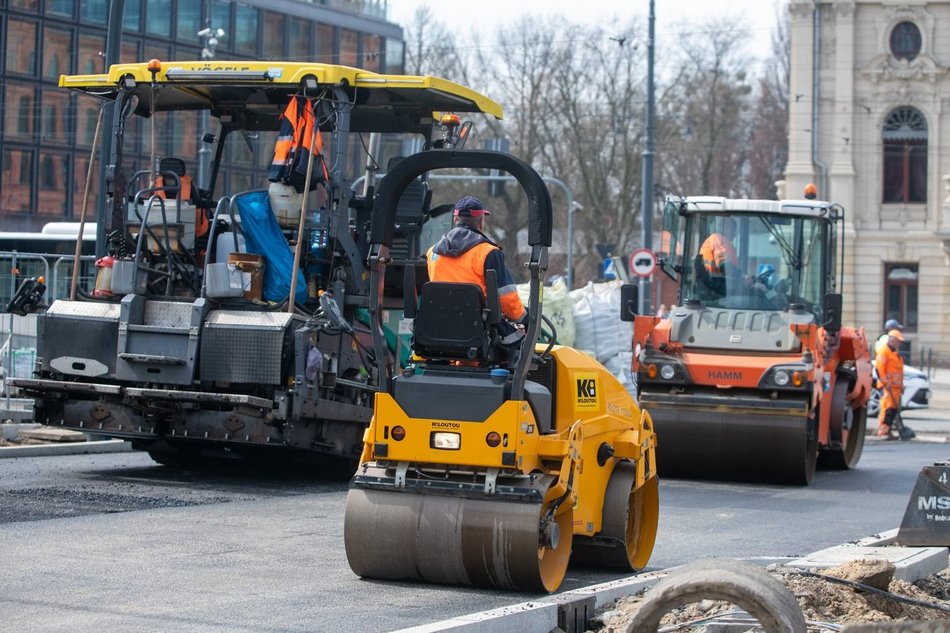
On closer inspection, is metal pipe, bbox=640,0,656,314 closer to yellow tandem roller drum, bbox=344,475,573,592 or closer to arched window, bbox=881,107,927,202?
yellow tandem roller drum, bbox=344,475,573,592

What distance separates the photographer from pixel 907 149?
5266cm

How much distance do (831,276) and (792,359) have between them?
163 centimetres

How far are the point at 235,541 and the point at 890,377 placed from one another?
15.3 m

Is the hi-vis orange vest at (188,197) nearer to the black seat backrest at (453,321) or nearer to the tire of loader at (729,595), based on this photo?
the black seat backrest at (453,321)

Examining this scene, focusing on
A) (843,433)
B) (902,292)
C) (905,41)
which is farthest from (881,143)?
(843,433)

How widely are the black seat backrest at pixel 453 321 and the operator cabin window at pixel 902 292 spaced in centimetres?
4637

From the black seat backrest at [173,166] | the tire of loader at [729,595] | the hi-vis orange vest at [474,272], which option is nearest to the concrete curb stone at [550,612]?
the tire of loader at [729,595]

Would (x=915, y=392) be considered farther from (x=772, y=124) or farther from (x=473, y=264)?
(x=772, y=124)

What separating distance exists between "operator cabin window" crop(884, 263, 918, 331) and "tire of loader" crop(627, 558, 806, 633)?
48.2 m

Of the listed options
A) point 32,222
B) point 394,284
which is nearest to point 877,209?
point 32,222

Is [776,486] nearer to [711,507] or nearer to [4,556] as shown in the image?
[711,507]

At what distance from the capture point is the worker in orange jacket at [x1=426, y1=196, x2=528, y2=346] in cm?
837

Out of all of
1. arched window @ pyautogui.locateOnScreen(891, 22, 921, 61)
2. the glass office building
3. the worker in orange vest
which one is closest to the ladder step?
the worker in orange vest

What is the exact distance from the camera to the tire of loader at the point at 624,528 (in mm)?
8992
